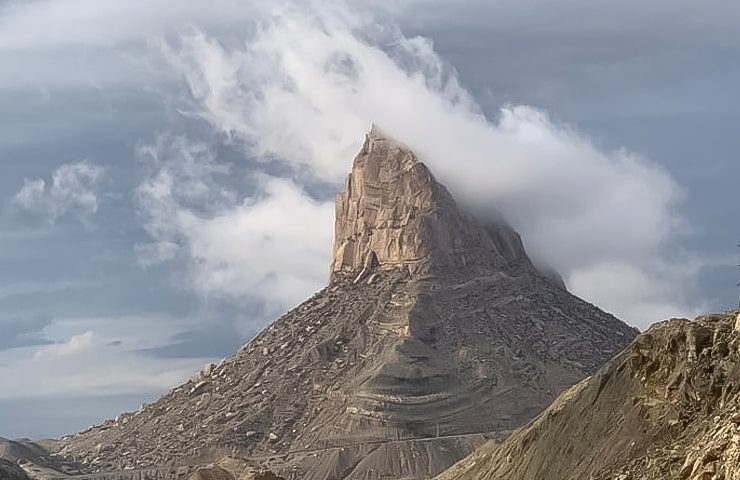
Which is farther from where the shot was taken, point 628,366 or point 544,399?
point 544,399

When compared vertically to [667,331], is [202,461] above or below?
above

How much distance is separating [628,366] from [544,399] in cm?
14131

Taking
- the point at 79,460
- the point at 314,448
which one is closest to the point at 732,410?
the point at 314,448

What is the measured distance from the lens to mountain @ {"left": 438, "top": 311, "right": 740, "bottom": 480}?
32.3 meters

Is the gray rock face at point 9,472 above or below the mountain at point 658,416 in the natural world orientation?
above

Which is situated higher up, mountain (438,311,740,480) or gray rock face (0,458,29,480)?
gray rock face (0,458,29,480)

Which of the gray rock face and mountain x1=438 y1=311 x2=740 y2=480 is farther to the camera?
the gray rock face

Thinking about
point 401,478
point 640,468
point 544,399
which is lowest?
point 640,468

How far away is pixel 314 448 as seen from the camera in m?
186

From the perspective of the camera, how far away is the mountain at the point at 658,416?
3228 centimetres

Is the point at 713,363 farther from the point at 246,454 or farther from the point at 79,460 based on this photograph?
the point at 79,460

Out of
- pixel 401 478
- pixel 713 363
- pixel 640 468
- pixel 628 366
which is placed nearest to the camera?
pixel 640 468

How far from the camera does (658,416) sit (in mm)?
46312

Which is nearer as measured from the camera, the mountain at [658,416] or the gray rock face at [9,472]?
the mountain at [658,416]
